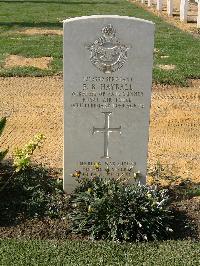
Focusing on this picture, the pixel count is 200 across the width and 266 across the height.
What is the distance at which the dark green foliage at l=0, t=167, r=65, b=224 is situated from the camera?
5.40m

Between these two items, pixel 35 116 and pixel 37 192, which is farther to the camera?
pixel 35 116

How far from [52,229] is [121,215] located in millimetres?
692

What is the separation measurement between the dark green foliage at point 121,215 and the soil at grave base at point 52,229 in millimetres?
112

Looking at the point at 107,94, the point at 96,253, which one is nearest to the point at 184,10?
the point at 107,94

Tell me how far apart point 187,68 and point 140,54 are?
6013 millimetres

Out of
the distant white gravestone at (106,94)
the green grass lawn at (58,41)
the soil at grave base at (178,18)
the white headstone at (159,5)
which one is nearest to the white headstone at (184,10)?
the soil at grave base at (178,18)

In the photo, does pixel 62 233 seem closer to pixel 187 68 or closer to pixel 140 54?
pixel 140 54

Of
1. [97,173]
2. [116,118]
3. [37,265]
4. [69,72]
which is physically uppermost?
[69,72]

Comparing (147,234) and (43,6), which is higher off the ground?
(43,6)

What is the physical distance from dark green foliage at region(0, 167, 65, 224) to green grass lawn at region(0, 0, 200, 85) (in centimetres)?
479

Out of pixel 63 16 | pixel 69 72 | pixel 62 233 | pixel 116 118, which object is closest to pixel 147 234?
pixel 62 233

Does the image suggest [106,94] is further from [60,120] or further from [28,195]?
[60,120]

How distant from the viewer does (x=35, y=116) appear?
8.40m

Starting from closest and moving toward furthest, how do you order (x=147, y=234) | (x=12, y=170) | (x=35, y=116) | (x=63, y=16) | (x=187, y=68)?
(x=147, y=234) → (x=12, y=170) → (x=35, y=116) → (x=187, y=68) → (x=63, y=16)
